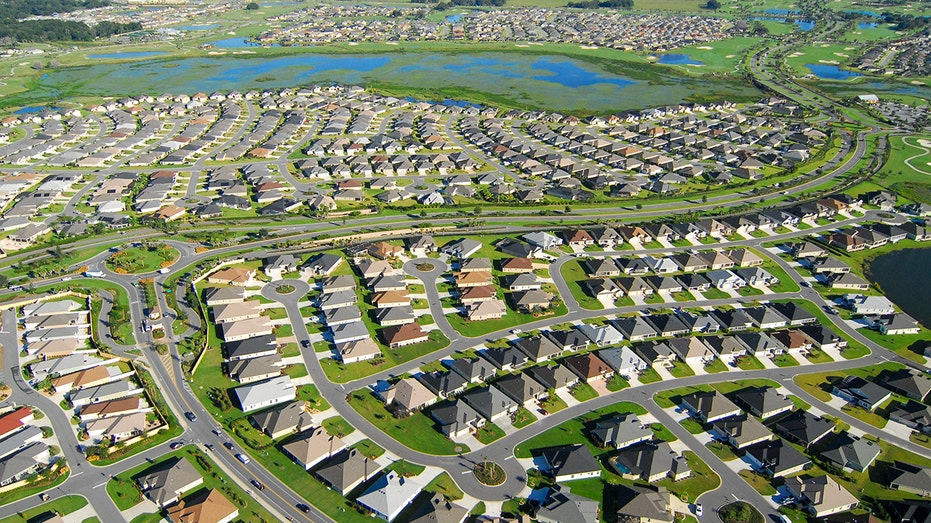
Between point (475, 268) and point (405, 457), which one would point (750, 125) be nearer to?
point (475, 268)

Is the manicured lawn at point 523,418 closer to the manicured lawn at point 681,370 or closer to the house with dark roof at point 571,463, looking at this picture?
the house with dark roof at point 571,463

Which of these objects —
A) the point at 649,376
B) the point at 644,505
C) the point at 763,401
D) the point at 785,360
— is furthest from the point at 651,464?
the point at 785,360

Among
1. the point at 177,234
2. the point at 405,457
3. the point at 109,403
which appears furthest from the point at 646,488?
the point at 177,234

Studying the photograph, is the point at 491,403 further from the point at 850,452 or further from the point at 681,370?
the point at 850,452

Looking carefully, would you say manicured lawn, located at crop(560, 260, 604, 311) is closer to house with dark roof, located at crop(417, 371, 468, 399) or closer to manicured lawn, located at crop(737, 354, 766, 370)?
manicured lawn, located at crop(737, 354, 766, 370)

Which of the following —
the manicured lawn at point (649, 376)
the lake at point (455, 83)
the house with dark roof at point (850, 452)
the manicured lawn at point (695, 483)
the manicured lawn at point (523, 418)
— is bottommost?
the house with dark roof at point (850, 452)

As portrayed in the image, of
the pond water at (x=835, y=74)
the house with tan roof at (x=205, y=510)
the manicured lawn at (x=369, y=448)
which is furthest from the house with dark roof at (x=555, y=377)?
the pond water at (x=835, y=74)
